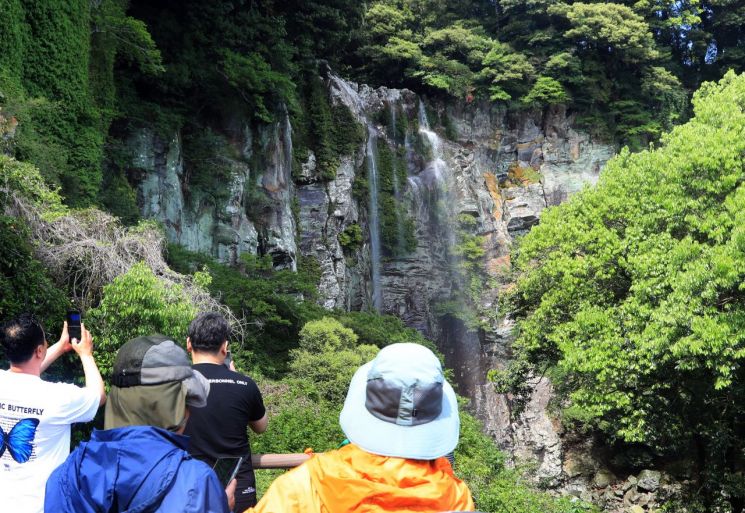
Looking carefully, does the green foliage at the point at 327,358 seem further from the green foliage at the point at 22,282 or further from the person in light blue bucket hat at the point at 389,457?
the person in light blue bucket hat at the point at 389,457

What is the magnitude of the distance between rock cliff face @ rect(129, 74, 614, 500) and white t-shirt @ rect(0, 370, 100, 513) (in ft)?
37.4

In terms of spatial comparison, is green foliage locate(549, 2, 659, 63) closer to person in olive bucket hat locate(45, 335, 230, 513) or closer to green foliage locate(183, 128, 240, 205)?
green foliage locate(183, 128, 240, 205)

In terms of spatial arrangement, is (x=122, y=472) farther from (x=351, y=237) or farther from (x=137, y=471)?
(x=351, y=237)

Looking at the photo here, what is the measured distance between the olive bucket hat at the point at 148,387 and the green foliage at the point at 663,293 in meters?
7.99

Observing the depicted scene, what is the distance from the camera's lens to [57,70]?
10.4 m

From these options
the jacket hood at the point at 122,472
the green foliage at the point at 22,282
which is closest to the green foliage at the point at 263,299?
the green foliage at the point at 22,282

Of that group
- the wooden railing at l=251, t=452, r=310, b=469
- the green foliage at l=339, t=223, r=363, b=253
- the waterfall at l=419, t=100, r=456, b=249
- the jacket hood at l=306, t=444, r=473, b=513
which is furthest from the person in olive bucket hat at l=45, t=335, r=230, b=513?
the waterfall at l=419, t=100, r=456, b=249

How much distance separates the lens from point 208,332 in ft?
9.30

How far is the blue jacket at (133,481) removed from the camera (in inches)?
64.1

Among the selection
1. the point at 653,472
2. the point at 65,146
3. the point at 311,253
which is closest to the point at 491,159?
the point at 311,253

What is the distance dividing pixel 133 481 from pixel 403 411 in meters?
0.72

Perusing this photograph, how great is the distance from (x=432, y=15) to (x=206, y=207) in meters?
17.0

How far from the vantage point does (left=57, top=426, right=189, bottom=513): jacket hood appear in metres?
1.64

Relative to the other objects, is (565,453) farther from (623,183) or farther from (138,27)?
(138,27)
